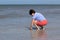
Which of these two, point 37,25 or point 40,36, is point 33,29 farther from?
point 40,36

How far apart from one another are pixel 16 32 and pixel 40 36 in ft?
5.73

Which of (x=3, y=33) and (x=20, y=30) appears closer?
(x=3, y=33)

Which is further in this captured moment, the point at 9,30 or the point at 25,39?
the point at 9,30

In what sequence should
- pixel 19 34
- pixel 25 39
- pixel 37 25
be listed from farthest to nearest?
1. pixel 37 25
2. pixel 19 34
3. pixel 25 39

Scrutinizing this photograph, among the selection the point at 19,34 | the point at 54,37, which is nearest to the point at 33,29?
the point at 19,34

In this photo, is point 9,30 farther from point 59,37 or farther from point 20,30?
point 59,37

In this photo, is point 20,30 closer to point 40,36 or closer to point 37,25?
point 37,25

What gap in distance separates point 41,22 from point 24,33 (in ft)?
3.63

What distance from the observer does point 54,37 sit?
39.4 feet

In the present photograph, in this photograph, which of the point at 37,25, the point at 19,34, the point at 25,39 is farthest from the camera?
the point at 37,25

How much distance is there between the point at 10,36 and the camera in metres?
12.5

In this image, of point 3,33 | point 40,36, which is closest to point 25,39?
point 40,36

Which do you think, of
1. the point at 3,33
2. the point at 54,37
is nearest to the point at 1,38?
the point at 3,33

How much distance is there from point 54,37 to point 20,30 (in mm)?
2686
